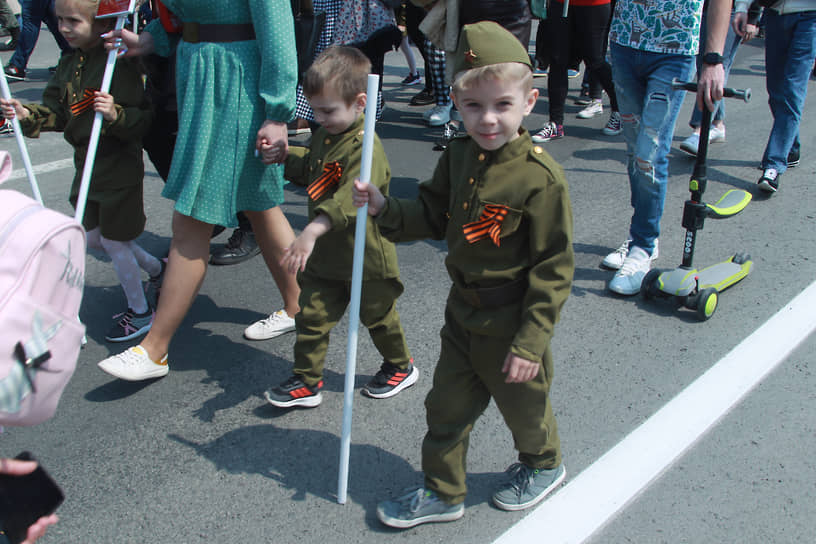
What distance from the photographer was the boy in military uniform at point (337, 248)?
9.16 ft

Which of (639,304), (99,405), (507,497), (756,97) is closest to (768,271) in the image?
(639,304)

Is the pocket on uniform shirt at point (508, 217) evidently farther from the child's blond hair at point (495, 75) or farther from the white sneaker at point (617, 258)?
the white sneaker at point (617, 258)

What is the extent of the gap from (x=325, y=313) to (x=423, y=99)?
6015mm

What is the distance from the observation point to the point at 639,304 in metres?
4.02

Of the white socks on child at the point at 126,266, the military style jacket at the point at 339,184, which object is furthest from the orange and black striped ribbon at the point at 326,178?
the white socks on child at the point at 126,266

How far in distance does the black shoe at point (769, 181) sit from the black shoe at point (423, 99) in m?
4.15

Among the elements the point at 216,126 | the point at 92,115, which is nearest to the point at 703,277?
the point at 216,126

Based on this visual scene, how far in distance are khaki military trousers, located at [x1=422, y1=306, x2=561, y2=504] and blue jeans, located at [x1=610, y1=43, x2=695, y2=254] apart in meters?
2.08

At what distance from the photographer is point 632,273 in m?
4.14

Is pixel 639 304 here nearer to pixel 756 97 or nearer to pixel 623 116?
pixel 623 116

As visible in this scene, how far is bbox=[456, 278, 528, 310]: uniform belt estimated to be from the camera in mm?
2275

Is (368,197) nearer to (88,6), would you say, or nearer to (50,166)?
(88,6)

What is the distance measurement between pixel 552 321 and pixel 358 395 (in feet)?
4.26

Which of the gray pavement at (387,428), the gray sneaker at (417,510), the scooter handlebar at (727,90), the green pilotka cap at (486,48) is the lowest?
the gray pavement at (387,428)
